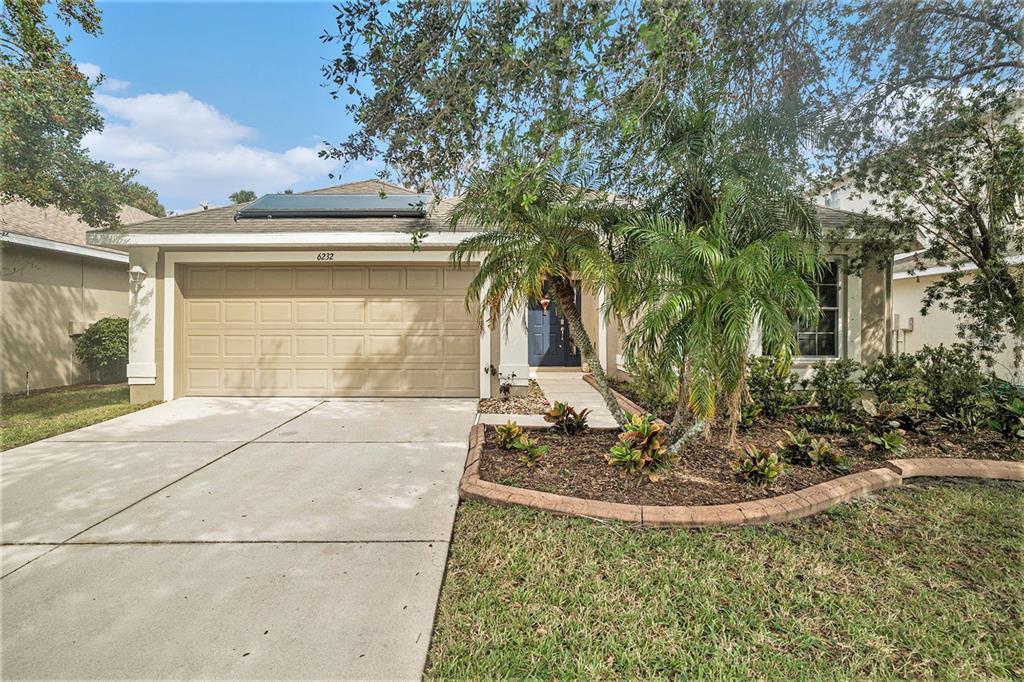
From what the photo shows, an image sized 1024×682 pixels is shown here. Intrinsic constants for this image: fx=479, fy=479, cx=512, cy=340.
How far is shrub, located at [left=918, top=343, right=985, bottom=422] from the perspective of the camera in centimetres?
530

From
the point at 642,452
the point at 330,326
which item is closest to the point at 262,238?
the point at 330,326

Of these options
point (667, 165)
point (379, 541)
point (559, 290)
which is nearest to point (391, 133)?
point (559, 290)

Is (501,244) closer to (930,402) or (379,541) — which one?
(379,541)

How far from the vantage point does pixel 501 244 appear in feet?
15.0

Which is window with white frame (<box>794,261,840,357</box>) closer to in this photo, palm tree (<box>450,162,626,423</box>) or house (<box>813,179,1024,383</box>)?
house (<box>813,179,1024,383</box>)

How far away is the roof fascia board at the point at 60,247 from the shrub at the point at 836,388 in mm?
10959

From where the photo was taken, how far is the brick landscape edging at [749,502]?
131 inches

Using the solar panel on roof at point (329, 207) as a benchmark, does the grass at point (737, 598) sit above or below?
below

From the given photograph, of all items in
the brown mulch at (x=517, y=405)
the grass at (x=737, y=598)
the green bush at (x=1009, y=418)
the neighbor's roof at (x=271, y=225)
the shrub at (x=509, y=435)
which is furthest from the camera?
the neighbor's roof at (x=271, y=225)

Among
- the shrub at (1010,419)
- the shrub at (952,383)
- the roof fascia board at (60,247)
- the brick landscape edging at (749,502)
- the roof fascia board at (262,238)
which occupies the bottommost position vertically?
the brick landscape edging at (749,502)

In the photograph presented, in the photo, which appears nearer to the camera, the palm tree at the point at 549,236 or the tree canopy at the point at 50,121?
the palm tree at the point at 549,236

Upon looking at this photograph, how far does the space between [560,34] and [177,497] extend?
474cm

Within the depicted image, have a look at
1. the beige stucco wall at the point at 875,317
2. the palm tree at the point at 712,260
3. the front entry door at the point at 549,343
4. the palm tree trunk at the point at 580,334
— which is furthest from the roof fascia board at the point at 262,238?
the beige stucco wall at the point at 875,317

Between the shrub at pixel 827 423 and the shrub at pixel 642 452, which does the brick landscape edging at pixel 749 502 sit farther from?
the shrub at pixel 827 423
